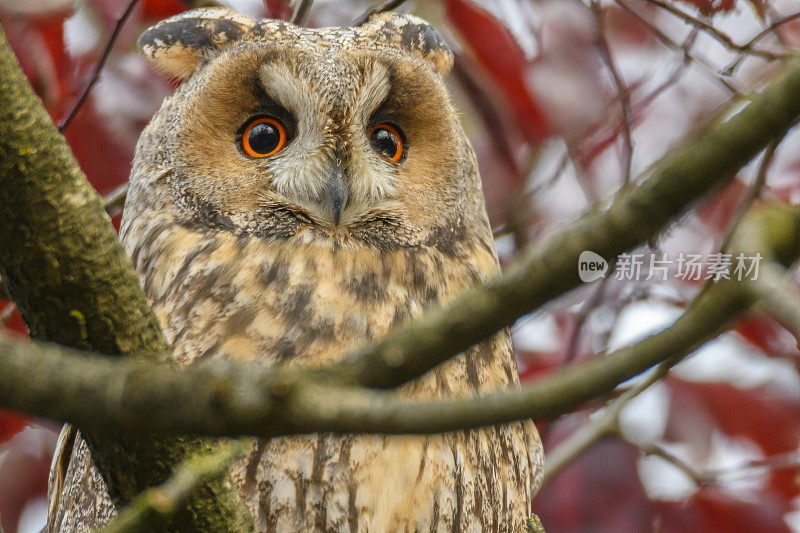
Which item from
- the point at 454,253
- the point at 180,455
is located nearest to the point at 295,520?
the point at 180,455

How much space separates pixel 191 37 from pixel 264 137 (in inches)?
16.4

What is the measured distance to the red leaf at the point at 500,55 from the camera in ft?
8.83

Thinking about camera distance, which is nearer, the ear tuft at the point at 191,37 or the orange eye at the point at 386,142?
the orange eye at the point at 386,142

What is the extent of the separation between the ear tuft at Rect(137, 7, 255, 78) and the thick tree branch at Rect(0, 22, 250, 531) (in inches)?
49.4

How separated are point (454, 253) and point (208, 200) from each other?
24.3 inches

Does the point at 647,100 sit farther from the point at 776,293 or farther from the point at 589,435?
the point at 776,293

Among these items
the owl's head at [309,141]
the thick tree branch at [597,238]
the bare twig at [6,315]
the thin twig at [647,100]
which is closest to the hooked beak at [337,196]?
the owl's head at [309,141]

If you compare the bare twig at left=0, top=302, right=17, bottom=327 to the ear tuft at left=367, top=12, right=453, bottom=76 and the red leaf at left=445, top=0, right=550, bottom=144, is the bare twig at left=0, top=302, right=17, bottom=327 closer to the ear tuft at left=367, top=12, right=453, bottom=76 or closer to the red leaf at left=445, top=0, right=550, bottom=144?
the ear tuft at left=367, top=12, right=453, bottom=76

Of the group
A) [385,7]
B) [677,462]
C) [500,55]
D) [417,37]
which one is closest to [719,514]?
[677,462]

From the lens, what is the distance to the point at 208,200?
89.7 inches

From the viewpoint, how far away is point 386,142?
7.85 feet

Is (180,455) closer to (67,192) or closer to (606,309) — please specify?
(67,192)

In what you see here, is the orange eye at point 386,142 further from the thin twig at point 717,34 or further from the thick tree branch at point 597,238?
the thick tree branch at point 597,238

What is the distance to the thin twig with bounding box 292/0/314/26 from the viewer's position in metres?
2.71
